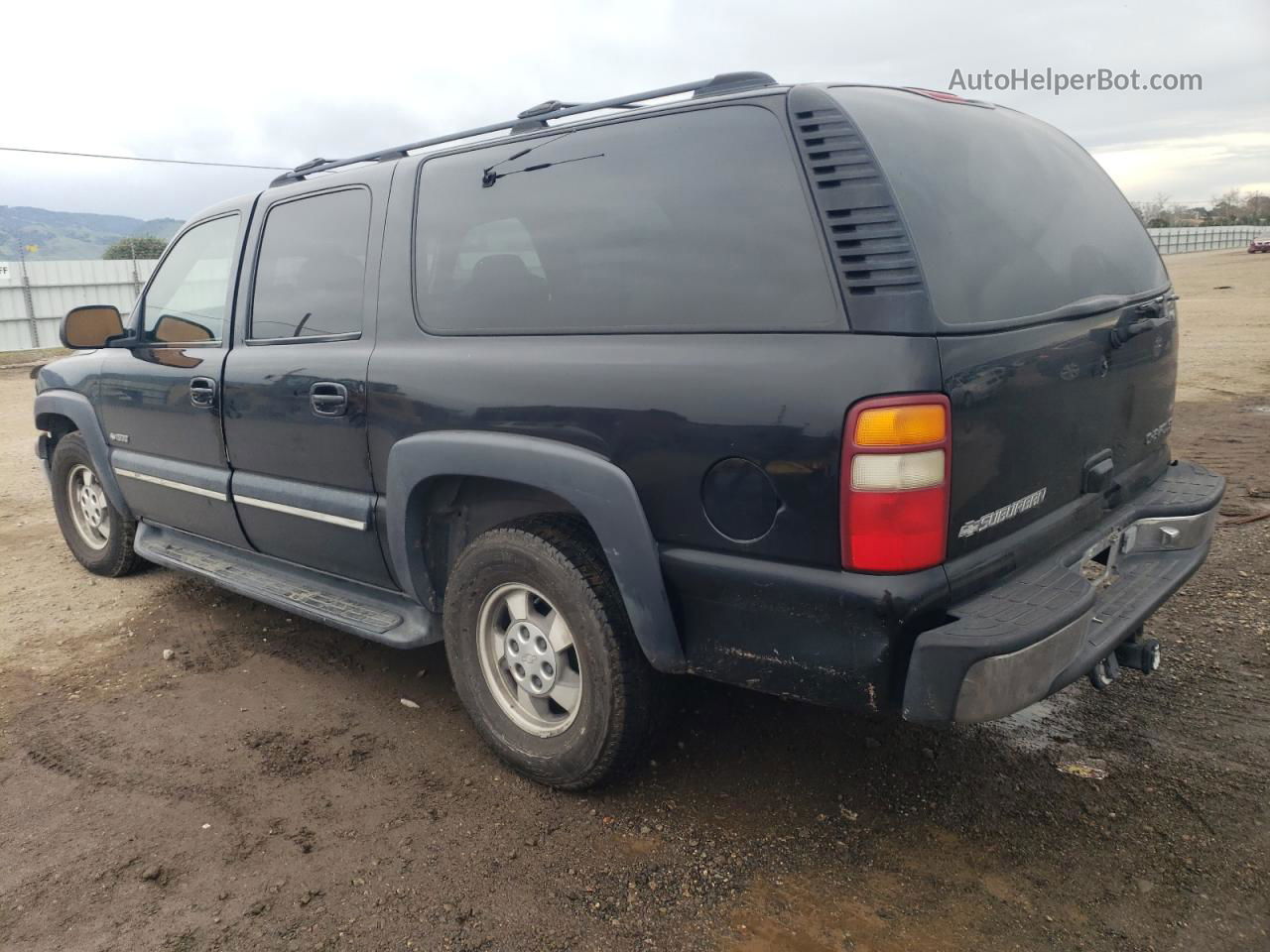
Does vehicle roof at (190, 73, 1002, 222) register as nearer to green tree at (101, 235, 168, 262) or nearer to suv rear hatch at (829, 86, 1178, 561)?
suv rear hatch at (829, 86, 1178, 561)

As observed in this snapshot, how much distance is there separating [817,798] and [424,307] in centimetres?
200

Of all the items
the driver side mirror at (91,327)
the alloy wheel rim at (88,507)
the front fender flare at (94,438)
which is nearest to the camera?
the driver side mirror at (91,327)

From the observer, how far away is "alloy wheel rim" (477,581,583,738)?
2.89 metres

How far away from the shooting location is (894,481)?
2.14 m

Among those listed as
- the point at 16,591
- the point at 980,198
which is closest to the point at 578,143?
the point at 980,198

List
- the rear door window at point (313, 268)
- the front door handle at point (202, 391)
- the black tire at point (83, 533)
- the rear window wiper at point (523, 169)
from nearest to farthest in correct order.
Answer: the rear window wiper at point (523, 169)
the rear door window at point (313, 268)
the front door handle at point (202, 391)
the black tire at point (83, 533)

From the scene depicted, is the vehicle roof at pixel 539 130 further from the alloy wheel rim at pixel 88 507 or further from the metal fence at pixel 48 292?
the metal fence at pixel 48 292

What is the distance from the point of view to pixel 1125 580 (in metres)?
2.92

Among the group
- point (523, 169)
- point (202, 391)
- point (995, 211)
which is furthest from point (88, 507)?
point (995, 211)

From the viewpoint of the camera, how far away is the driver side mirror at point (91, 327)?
4.40 metres

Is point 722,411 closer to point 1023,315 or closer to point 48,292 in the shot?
point 1023,315

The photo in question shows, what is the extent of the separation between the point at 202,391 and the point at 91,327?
99cm

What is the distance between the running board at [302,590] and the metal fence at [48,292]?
21.4 m

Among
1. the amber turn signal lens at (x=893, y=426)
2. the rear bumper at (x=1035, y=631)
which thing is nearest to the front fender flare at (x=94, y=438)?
the amber turn signal lens at (x=893, y=426)
